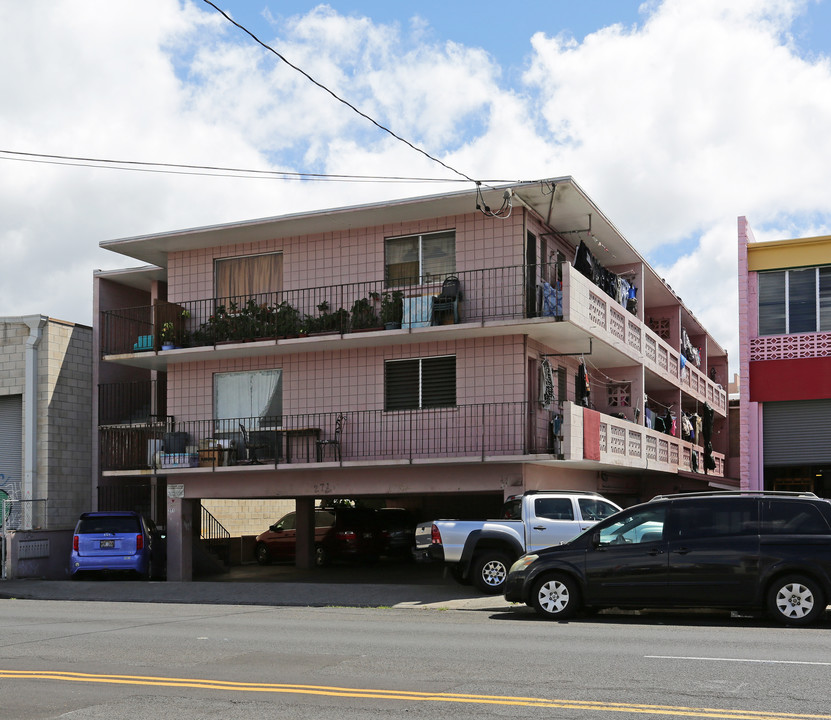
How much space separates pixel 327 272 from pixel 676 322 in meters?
13.6

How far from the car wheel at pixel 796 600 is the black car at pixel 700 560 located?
0.04 feet

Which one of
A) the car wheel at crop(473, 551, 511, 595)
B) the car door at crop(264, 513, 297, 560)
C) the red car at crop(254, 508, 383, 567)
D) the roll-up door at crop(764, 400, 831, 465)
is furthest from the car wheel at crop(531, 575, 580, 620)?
the car door at crop(264, 513, 297, 560)

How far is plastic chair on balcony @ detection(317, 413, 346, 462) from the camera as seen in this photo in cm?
2291

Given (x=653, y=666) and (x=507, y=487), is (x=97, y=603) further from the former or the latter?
(x=653, y=666)

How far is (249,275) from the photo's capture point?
2478 cm

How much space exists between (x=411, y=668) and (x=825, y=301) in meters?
16.0

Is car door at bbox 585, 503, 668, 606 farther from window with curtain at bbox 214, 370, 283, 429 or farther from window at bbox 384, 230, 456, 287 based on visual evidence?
window with curtain at bbox 214, 370, 283, 429

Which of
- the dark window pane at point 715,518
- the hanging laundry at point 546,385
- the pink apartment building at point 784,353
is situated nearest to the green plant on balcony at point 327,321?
the hanging laundry at point 546,385

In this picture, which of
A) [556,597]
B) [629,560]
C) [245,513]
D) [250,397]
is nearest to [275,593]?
[250,397]

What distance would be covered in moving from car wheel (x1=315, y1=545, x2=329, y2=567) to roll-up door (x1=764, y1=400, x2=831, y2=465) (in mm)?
12155

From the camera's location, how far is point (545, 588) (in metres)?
14.5

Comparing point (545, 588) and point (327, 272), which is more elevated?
point (327, 272)

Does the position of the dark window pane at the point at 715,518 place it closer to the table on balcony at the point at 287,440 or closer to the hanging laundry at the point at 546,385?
the hanging laundry at the point at 546,385

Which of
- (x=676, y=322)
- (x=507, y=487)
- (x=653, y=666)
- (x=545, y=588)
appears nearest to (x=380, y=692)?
(x=653, y=666)
